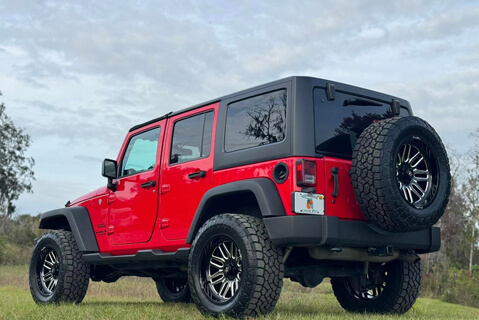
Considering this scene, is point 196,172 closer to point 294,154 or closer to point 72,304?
point 294,154

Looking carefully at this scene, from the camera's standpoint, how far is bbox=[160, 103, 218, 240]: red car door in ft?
19.0

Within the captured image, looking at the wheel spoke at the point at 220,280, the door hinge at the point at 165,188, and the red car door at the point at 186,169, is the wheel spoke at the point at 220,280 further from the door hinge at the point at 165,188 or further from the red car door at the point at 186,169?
the door hinge at the point at 165,188

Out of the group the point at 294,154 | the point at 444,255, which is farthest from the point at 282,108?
the point at 444,255

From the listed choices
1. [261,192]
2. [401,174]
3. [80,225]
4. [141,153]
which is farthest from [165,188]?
[401,174]

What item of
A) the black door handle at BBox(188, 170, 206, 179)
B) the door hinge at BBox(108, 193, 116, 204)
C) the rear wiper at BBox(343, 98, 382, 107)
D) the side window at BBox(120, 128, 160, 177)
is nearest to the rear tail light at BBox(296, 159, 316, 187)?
the rear wiper at BBox(343, 98, 382, 107)

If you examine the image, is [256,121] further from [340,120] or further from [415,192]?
[415,192]

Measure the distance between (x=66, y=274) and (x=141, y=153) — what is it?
5.81 feet

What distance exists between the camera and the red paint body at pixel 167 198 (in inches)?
196

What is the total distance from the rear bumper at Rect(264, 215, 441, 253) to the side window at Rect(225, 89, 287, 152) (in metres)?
0.78

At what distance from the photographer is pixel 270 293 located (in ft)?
15.6

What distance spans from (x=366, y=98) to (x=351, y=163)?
1.00 meters

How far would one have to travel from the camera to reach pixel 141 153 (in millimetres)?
7051

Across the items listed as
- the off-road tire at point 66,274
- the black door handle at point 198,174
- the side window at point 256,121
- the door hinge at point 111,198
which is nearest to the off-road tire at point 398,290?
the side window at point 256,121

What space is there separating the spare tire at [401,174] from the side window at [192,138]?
1.64 metres
